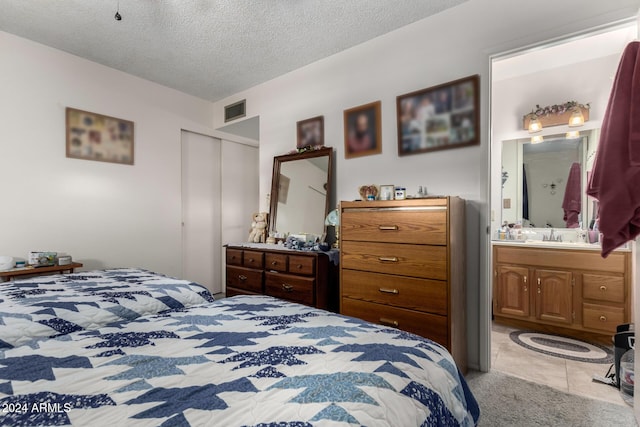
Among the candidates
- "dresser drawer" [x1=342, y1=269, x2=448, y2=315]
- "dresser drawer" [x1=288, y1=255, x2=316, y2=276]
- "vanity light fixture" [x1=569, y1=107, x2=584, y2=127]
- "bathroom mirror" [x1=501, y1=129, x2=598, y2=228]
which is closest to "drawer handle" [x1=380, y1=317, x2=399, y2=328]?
"dresser drawer" [x1=342, y1=269, x2=448, y2=315]

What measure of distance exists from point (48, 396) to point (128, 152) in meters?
3.33

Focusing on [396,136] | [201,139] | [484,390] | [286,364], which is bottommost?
[484,390]

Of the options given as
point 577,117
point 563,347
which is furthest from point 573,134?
point 563,347

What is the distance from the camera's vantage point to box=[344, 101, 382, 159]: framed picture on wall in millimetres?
2838

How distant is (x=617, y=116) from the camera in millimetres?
1536

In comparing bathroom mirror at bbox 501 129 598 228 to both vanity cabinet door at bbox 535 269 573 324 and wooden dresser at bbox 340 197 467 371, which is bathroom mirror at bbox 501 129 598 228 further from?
wooden dresser at bbox 340 197 467 371

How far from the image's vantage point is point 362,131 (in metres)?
2.92

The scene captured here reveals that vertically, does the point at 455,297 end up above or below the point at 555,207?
below

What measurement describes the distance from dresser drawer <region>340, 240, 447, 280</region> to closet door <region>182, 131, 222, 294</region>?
8.45 ft

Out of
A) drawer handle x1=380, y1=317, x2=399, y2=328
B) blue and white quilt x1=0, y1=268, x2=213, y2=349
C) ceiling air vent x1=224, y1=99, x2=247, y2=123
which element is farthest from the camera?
ceiling air vent x1=224, y1=99, x2=247, y2=123

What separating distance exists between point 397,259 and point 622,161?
1280 mm

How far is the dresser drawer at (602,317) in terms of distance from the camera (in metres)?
2.63

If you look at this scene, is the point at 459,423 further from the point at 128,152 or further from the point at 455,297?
the point at 128,152

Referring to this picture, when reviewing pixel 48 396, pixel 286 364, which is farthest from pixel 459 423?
pixel 48 396
